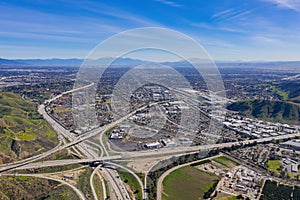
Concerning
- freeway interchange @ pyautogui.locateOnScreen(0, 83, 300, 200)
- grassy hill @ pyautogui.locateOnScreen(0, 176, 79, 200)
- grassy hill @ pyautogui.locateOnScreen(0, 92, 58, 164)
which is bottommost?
grassy hill @ pyautogui.locateOnScreen(0, 176, 79, 200)

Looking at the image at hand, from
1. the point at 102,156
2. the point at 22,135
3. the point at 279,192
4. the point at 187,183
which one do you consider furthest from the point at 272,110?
the point at 22,135

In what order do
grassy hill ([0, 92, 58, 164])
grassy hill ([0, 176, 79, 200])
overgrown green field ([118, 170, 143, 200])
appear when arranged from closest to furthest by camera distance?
1. grassy hill ([0, 176, 79, 200])
2. overgrown green field ([118, 170, 143, 200])
3. grassy hill ([0, 92, 58, 164])

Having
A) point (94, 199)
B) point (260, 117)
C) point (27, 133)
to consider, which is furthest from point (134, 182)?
point (260, 117)

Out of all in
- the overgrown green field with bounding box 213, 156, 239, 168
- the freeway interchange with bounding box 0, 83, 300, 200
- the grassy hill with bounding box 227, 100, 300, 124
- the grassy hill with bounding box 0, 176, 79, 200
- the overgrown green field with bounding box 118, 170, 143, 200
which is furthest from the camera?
the grassy hill with bounding box 227, 100, 300, 124

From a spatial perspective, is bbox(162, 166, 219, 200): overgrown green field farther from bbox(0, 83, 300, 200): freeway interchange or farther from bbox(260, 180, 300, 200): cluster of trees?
bbox(260, 180, 300, 200): cluster of trees

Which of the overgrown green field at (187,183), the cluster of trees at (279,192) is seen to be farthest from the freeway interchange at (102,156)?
the cluster of trees at (279,192)

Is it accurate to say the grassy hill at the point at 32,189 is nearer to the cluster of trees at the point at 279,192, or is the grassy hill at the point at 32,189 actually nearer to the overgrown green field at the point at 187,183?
the overgrown green field at the point at 187,183

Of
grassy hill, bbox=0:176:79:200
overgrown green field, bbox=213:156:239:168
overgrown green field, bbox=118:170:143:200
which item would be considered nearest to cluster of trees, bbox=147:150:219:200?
overgrown green field, bbox=118:170:143:200
